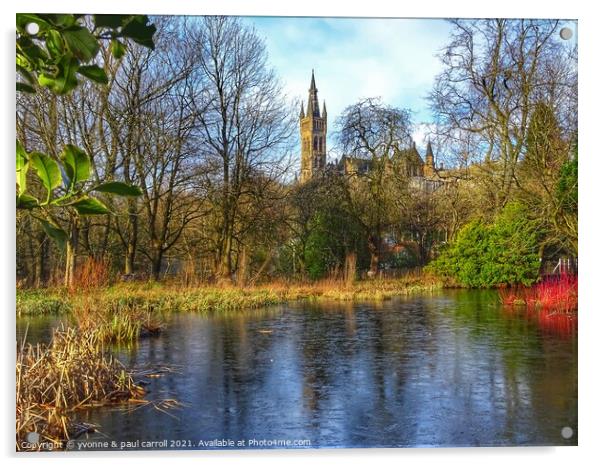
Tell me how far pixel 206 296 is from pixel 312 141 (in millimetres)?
1695

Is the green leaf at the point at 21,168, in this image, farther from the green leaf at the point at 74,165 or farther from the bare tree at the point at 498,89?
the bare tree at the point at 498,89

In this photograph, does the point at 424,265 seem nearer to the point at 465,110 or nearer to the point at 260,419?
the point at 465,110

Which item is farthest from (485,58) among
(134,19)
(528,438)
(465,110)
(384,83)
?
(134,19)

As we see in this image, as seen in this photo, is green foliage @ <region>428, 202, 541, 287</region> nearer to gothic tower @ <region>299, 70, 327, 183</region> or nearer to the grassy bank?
the grassy bank

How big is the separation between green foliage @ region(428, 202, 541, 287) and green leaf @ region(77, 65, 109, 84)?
4.05 meters

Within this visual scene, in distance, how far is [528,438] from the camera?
4102 mm

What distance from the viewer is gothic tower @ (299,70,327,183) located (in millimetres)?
5035

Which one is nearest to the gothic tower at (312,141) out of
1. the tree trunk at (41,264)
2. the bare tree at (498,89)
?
the bare tree at (498,89)

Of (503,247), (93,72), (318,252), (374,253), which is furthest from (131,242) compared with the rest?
(93,72)

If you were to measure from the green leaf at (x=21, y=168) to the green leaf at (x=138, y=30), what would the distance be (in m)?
0.30

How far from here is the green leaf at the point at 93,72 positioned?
1.27 m

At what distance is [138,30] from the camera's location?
117cm

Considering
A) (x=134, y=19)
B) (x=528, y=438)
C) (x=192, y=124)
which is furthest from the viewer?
(x=192, y=124)

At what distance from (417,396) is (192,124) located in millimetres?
2811
